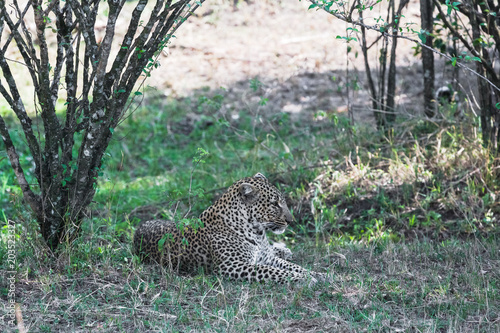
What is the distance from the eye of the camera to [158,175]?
10680 mm

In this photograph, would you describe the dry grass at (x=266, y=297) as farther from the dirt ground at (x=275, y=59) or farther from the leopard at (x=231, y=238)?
the dirt ground at (x=275, y=59)

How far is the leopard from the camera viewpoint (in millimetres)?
6203

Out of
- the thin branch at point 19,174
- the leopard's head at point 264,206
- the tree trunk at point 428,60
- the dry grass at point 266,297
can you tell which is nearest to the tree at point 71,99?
the thin branch at point 19,174

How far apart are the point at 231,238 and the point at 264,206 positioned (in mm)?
501

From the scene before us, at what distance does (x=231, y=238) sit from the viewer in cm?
640

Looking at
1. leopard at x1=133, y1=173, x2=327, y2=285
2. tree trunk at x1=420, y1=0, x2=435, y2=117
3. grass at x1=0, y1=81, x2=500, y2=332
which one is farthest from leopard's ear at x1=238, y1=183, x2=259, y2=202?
tree trunk at x1=420, y1=0, x2=435, y2=117

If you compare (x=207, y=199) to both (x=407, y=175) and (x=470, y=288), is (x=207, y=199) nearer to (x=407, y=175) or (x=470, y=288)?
(x=407, y=175)

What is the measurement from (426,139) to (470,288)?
13.2 feet

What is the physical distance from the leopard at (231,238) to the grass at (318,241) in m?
0.23

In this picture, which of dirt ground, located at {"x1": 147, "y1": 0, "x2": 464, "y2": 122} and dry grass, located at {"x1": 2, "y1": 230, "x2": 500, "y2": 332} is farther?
dirt ground, located at {"x1": 147, "y1": 0, "x2": 464, "y2": 122}

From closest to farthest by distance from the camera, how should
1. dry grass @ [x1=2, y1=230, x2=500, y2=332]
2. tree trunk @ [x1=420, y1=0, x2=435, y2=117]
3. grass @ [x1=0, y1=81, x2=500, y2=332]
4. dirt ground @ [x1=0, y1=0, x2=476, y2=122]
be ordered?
dry grass @ [x1=2, y1=230, x2=500, y2=332], grass @ [x1=0, y1=81, x2=500, y2=332], tree trunk @ [x1=420, y1=0, x2=435, y2=117], dirt ground @ [x1=0, y1=0, x2=476, y2=122]

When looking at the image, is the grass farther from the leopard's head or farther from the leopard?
the leopard's head

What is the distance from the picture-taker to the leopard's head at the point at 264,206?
21.4 feet

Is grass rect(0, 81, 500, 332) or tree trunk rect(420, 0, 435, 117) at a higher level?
tree trunk rect(420, 0, 435, 117)
